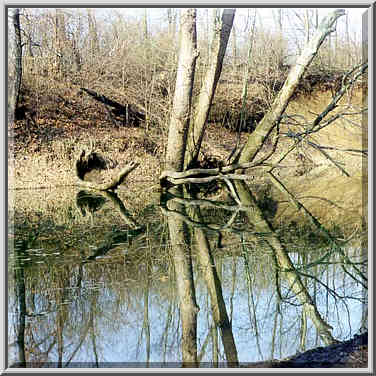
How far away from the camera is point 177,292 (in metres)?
5.68

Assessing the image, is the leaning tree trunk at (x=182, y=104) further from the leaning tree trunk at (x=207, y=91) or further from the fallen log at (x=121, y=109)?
the fallen log at (x=121, y=109)

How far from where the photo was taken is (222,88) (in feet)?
61.0

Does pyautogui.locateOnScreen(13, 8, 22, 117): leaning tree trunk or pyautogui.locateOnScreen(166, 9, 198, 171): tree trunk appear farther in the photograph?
pyautogui.locateOnScreen(13, 8, 22, 117): leaning tree trunk

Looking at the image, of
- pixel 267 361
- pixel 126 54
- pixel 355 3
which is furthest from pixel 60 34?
pixel 267 361

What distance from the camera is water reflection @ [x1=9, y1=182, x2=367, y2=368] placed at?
14.1ft

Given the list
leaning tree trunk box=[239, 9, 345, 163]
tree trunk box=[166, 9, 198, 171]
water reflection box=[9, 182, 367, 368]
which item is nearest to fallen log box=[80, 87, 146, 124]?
tree trunk box=[166, 9, 198, 171]

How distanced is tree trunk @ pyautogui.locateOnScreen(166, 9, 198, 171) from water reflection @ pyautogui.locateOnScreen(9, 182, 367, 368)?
14.8ft

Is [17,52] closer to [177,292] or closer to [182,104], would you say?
[182,104]

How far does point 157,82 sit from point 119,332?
11979 millimetres

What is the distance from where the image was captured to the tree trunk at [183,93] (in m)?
12.6

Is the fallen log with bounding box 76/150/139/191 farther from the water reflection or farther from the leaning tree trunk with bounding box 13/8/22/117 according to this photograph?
the water reflection

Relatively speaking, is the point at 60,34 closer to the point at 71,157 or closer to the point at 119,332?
the point at 71,157

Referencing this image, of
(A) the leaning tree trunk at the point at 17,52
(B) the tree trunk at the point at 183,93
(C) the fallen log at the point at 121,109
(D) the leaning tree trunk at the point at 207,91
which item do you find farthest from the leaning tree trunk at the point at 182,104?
(C) the fallen log at the point at 121,109

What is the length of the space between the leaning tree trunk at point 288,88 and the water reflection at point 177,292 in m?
4.85
